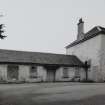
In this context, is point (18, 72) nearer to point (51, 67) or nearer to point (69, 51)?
point (51, 67)

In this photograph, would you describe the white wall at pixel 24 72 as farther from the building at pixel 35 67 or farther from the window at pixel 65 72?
the window at pixel 65 72

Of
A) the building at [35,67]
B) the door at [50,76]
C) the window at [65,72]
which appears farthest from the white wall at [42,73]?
the window at [65,72]

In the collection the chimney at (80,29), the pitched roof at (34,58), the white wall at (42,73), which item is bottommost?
the white wall at (42,73)

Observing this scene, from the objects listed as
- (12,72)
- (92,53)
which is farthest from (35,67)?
(92,53)

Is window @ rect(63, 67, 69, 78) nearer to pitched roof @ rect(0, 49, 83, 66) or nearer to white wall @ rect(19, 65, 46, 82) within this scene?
pitched roof @ rect(0, 49, 83, 66)

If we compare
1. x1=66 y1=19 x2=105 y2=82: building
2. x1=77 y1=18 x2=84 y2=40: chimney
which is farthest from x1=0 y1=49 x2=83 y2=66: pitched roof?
x1=77 y1=18 x2=84 y2=40: chimney

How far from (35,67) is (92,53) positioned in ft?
29.6

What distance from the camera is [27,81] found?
24453 millimetres

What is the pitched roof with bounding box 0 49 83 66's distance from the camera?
81.0 feet

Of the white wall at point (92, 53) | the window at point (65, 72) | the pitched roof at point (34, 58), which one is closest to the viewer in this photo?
the pitched roof at point (34, 58)

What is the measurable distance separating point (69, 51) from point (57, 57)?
6.72m

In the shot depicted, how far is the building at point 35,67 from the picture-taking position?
23.8 m

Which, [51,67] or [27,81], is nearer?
[27,81]

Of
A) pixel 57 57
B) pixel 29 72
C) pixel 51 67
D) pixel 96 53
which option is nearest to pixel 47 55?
pixel 57 57
